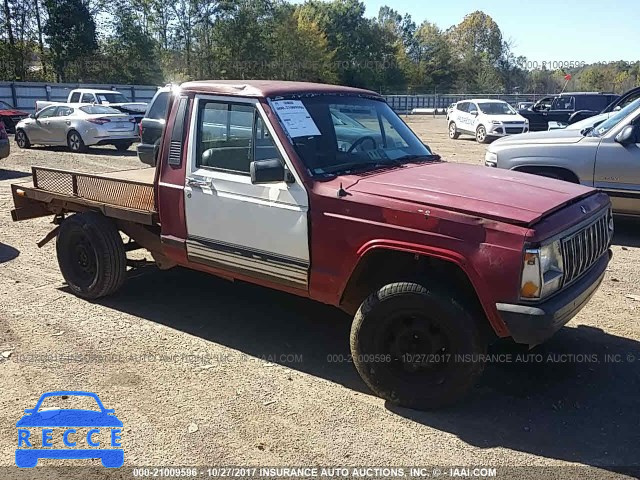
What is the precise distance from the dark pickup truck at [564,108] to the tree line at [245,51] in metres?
11.7

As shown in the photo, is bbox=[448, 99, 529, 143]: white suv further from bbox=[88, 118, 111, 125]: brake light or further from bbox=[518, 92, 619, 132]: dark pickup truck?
bbox=[88, 118, 111, 125]: brake light

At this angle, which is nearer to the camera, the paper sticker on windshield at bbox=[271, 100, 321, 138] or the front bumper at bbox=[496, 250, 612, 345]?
the front bumper at bbox=[496, 250, 612, 345]

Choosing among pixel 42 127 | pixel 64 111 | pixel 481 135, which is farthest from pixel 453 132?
pixel 42 127

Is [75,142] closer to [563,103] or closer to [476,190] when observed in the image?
[476,190]

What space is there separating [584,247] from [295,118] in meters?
2.16

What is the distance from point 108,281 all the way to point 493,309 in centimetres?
364

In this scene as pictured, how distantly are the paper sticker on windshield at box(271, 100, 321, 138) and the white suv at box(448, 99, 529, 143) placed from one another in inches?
746

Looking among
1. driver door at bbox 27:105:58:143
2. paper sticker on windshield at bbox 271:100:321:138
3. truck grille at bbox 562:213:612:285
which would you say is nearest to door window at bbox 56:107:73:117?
driver door at bbox 27:105:58:143

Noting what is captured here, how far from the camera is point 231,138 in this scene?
15.4 feet

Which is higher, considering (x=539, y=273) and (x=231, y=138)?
(x=231, y=138)

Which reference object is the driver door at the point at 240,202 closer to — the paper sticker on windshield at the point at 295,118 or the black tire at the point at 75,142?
the paper sticker on windshield at the point at 295,118

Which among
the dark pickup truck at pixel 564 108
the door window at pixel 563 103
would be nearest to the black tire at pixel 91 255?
the dark pickup truck at pixel 564 108

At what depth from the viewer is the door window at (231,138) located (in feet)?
14.7

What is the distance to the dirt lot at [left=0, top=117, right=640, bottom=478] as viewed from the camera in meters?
3.48
